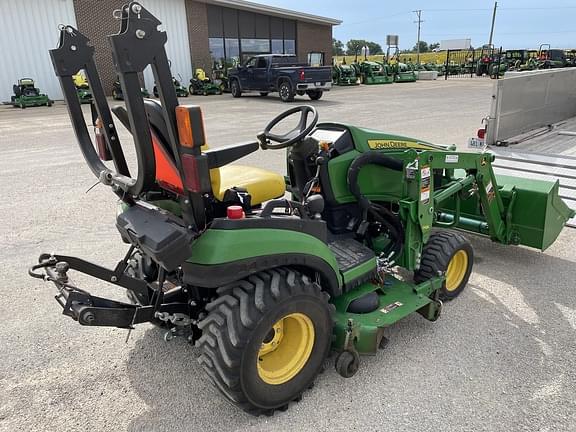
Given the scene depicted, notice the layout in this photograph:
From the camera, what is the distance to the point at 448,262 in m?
3.31

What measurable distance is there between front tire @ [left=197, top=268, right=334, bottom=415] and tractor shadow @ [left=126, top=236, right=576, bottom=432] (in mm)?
159

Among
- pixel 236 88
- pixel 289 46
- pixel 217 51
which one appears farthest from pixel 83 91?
pixel 289 46

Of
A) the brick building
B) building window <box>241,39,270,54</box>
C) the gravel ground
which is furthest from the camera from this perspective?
building window <box>241,39,270,54</box>

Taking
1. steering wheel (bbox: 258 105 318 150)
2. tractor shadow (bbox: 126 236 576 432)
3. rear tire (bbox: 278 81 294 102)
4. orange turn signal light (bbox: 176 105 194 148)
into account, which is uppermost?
orange turn signal light (bbox: 176 105 194 148)

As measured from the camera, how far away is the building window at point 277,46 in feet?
96.8

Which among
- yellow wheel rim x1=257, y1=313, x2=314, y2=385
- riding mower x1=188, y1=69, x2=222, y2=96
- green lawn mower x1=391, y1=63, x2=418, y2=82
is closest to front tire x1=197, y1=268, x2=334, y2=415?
yellow wheel rim x1=257, y1=313, x2=314, y2=385

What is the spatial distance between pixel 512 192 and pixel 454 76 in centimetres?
3622

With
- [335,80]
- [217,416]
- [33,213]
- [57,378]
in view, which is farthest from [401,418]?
[335,80]

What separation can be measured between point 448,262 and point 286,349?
4.71 feet

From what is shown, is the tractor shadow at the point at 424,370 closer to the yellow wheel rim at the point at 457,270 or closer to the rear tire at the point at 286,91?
the yellow wheel rim at the point at 457,270

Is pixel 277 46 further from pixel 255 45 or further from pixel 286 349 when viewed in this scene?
pixel 286 349

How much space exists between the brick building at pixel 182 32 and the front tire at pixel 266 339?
1675 centimetres

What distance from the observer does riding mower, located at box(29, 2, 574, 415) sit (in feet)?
6.53

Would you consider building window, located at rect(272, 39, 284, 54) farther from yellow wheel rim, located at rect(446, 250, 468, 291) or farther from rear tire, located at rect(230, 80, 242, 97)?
yellow wheel rim, located at rect(446, 250, 468, 291)
